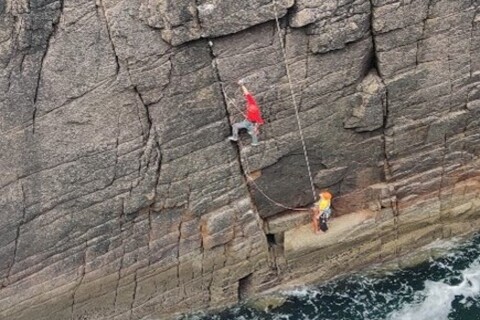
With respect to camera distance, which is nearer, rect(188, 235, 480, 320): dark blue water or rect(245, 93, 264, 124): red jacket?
rect(245, 93, 264, 124): red jacket

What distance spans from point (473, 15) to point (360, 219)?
5467mm

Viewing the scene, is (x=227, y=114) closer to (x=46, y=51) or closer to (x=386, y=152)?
(x=46, y=51)

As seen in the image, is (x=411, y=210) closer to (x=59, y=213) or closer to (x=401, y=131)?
(x=401, y=131)

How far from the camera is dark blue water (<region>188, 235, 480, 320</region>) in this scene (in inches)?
667

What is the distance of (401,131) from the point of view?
16766mm

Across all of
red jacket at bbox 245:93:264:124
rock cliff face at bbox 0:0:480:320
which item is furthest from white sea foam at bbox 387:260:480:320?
red jacket at bbox 245:93:264:124

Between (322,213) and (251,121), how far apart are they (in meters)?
3.33

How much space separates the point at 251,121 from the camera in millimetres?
15008

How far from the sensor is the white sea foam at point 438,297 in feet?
55.3

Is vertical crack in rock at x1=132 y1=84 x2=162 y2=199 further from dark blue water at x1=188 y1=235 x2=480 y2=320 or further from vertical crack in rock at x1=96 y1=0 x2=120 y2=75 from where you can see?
dark blue water at x1=188 y1=235 x2=480 y2=320

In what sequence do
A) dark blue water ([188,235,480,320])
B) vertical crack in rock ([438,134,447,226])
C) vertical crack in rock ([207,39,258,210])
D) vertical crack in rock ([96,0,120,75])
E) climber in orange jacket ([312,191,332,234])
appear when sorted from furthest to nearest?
1. vertical crack in rock ([438,134,447,226])
2. dark blue water ([188,235,480,320])
3. climber in orange jacket ([312,191,332,234])
4. vertical crack in rock ([207,39,258,210])
5. vertical crack in rock ([96,0,120,75])

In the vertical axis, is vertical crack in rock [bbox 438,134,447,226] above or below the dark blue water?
above

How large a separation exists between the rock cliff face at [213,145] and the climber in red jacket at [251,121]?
0.64 feet

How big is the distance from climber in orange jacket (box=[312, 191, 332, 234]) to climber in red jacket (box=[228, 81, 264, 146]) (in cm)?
234
